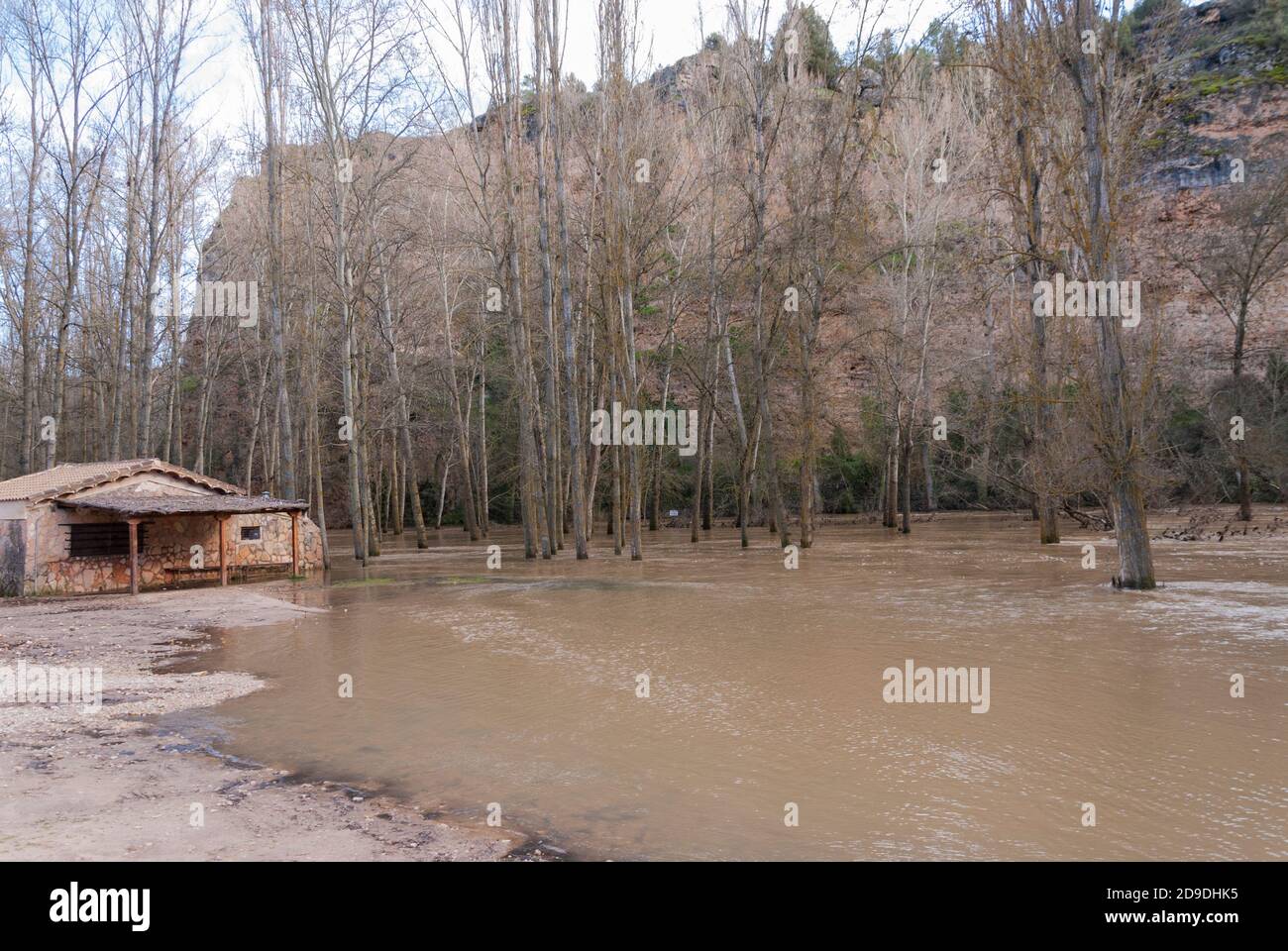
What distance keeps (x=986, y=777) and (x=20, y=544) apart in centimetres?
1883

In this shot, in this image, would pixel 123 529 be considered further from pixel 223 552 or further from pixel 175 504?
pixel 223 552

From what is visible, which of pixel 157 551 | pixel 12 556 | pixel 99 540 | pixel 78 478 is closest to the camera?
pixel 12 556

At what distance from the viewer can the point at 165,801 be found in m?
5.85

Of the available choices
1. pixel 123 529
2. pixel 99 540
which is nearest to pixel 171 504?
pixel 123 529

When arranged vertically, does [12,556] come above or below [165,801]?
above

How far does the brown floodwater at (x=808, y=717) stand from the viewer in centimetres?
543

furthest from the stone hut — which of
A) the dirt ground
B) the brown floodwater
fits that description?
the dirt ground

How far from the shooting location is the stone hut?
1755 cm

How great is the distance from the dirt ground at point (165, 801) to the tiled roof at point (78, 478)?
32.4 feet

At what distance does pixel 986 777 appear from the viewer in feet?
20.4

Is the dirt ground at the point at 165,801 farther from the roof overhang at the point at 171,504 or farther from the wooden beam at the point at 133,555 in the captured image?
the wooden beam at the point at 133,555

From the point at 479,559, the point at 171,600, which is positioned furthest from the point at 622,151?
the point at 171,600

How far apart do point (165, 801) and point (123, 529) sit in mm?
15479
